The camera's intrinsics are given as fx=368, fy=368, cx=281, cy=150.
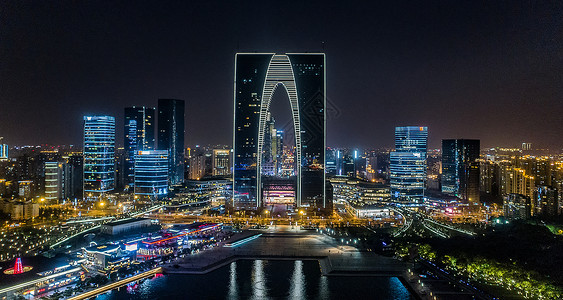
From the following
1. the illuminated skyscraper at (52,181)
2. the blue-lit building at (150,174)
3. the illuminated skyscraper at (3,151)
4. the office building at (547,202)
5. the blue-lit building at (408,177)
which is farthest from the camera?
the illuminated skyscraper at (3,151)

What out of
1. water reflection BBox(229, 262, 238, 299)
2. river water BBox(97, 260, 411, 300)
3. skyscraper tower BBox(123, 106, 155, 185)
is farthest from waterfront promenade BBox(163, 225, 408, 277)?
skyscraper tower BBox(123, 106, 155, 185)

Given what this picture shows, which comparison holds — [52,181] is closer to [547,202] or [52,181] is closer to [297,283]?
[297,283]

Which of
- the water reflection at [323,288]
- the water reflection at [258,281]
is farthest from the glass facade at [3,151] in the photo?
the water reflection at [323,288]

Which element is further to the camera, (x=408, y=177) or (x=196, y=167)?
(x=196, y=167)

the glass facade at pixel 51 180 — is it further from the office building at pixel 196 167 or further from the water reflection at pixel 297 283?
the water reflection at pixel 297 283

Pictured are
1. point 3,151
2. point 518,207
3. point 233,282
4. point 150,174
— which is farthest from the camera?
point 3,151

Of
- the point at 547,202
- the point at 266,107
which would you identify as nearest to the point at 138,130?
the point at 266,107

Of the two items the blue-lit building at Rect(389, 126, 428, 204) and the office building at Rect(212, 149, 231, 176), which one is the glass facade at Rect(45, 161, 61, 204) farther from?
the blue-lit building at Rect(389, 126, 428, 204)
